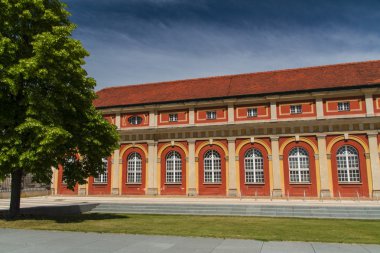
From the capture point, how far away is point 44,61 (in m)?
15.1

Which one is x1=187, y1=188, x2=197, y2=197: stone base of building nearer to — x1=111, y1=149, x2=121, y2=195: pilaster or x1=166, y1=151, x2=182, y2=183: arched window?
x1=166, y1=151, x2=182, y2=183: arched window

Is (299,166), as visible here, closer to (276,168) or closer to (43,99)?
(276,168)

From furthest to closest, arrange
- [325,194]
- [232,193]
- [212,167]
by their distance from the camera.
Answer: [212,167] < [232,193] < [325,194]

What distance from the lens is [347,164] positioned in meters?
28.9

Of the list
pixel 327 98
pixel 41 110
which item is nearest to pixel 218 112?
pixel 327 98

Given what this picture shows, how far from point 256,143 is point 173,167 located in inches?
330

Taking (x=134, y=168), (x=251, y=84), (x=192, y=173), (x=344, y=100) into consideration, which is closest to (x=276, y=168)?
(x=192, y=173)

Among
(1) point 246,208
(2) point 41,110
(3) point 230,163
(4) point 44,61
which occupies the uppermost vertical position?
(4) point 44,61

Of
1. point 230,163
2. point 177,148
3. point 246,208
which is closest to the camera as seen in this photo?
point 246,208

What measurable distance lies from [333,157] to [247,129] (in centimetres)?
773

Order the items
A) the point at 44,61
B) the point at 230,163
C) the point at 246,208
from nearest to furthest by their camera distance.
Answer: the point at 44,61 → the point at 246,208 → the point at 230,163

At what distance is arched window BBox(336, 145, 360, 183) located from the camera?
28578mm

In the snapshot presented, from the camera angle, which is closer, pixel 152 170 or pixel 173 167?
pixel 173 167

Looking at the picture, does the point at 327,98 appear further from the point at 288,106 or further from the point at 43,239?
the point at 43,239
